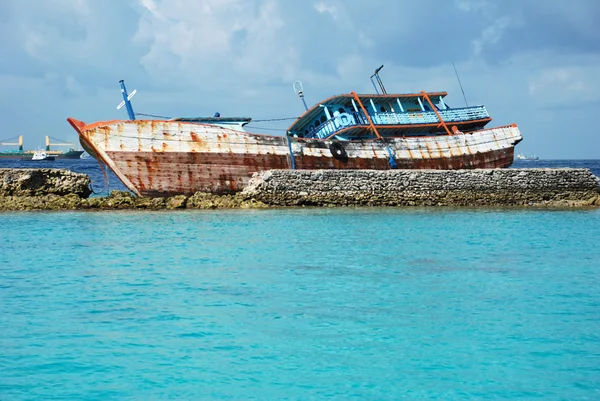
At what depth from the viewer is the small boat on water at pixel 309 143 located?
23.7m

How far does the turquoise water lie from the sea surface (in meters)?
0.03

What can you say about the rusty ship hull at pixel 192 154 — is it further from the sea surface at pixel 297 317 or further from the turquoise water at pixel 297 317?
the turquoise water at pixel 297 317

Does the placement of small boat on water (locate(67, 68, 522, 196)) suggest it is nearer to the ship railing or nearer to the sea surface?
the ship railing

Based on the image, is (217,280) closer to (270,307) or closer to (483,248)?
(270,307)

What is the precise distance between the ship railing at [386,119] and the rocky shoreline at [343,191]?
439 cm

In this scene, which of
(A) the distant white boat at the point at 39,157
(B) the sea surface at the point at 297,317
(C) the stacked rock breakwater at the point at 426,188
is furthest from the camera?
(A) the distant white boat at the point at 39,157

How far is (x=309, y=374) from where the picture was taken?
22.0 ft

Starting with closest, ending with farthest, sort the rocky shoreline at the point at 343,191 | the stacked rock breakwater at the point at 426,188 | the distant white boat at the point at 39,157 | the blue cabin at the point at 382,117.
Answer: the rocky shoreline at the point at 343,191 < the stacked rock breakwater at the point at 426,188 < the blue cabin at the point at 382,117 < the distant white boat at the point at 39,157

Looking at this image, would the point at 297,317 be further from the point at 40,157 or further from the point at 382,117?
the point at 40,157

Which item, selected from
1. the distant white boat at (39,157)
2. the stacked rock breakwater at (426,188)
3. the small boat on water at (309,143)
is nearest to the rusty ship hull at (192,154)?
the small boat on water at (309,143)

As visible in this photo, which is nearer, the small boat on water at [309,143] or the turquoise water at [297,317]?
the turquoise water at [297,317]

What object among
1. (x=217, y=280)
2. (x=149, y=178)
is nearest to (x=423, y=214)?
(x=149, y=178)

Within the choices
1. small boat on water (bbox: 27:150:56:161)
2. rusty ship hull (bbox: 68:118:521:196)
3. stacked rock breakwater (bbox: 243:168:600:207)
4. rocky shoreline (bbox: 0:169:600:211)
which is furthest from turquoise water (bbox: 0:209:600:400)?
small boat on water (bbox: 27:150:56:161)

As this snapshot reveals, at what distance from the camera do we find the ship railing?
28906 mm
